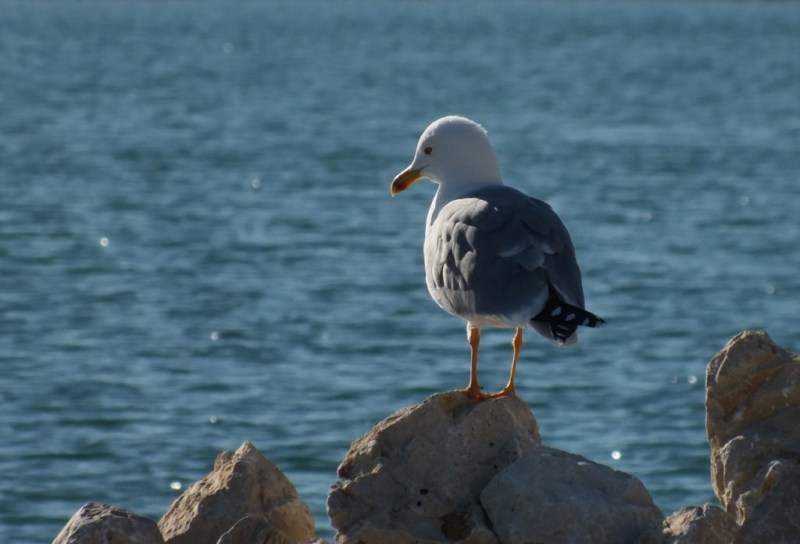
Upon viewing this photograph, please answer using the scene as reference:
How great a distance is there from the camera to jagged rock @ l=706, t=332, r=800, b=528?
22.5 feet

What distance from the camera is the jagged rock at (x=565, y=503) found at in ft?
21.0

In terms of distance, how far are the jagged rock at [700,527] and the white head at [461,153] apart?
225 centimetres

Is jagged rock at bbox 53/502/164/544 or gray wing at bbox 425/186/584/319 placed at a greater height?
gray wing at bbox 425/186/584/319

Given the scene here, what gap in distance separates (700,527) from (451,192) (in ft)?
7.90

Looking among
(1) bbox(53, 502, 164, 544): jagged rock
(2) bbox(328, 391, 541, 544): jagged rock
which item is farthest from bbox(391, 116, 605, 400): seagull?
(1) bbox(53, 502, 164, 544): jagged rock

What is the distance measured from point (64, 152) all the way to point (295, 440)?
2261 centimetres

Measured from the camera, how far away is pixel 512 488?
21.6 ft

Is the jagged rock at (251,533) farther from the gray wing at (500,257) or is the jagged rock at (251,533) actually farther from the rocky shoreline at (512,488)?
the gray wing at (500,257)

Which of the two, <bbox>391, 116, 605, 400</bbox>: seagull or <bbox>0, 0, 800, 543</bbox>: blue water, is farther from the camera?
<bbox>0, 0, 800, 543</bbox>: blue water

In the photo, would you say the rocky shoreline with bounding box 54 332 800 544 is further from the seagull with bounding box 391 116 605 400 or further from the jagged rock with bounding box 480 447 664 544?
the seagull with bounding box 391 116 605 400

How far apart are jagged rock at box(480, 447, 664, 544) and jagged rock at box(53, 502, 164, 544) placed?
1.47m

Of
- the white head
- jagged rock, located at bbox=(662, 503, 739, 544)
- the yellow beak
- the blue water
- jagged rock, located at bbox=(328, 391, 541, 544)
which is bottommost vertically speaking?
the blue water

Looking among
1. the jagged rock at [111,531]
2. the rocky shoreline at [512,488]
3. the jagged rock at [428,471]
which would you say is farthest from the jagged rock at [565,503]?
the jagged rock at [111,531]

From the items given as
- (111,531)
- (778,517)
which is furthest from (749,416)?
(111,531)
